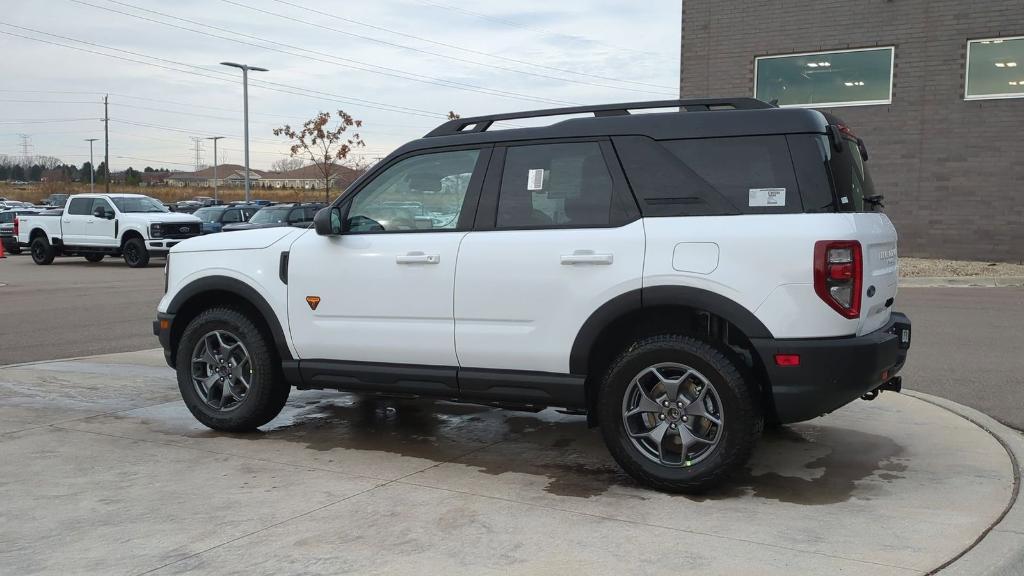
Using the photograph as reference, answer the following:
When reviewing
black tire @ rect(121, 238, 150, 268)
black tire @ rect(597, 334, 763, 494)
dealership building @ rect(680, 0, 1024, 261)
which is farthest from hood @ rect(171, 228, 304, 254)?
black tire @ rect(121, 238, 150, 268)

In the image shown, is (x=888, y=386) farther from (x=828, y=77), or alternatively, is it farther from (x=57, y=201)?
(x=57, y=201)

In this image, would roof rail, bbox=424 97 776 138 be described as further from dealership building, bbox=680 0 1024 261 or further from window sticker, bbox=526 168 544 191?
dealership building, bbox=680 0 1024 261

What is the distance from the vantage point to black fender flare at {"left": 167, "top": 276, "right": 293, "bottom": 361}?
6.02 metres

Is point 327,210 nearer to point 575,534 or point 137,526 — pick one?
point 137,526

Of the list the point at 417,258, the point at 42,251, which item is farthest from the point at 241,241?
the point at 42,251

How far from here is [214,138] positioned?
247 ft

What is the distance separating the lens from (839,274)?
4520 mm

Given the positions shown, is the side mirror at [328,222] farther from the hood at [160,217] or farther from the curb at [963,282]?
the hood at [160,217]

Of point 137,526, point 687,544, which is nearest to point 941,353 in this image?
point 687,544

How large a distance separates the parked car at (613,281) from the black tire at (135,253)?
777 inches

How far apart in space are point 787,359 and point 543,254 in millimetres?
1442

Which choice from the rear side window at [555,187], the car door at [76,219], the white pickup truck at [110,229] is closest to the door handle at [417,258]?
the rear side window at [555,187]

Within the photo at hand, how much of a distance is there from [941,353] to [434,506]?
6.82 meters

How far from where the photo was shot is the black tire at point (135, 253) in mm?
24297
